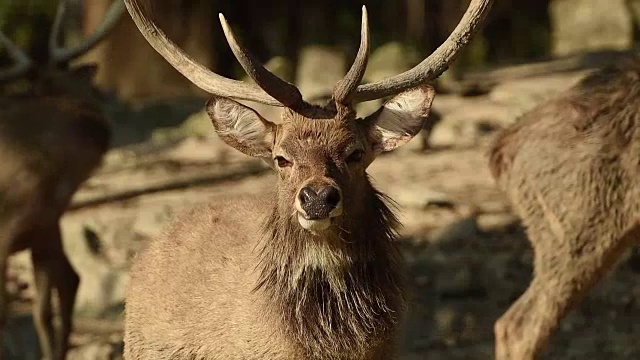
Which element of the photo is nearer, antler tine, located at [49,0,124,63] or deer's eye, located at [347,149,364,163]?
deer's eye, located at [347,149,364,163]

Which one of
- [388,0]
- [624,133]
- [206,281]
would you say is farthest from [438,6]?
[206,281]

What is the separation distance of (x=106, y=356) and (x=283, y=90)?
4191 millimetres

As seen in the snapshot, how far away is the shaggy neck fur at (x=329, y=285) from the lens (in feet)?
21.0

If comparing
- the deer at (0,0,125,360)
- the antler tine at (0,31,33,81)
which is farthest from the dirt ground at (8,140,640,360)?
the antler tine at (0,31,33,81)

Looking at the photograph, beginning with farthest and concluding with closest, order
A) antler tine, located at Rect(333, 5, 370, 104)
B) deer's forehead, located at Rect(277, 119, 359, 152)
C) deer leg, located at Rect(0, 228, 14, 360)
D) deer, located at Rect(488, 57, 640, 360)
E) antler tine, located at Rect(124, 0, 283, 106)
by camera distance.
Result: deer leg, located at Rect(0, 228, 14, 360) → deer, located at Rect(488, 57, 640, 360) → antler tine, located at Rect(124, 0, 283, 106) → antler tine, located at Rect(333, 5, 370, 104) → deer's forehead, located at Rect(277, 119, 359, 152)

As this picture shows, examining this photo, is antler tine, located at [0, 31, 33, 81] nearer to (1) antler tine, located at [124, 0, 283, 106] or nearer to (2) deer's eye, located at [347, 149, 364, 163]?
(1) antler tine, located at [124, 0, 283, 106]

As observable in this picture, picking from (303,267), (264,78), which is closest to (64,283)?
(303,267)

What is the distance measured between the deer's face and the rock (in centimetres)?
1115

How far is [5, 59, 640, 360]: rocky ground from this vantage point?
10.2 metres

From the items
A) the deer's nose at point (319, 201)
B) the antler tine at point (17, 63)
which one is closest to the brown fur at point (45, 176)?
the antler tine at point (17, 63)

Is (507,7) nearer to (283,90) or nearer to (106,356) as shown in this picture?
(106,356)

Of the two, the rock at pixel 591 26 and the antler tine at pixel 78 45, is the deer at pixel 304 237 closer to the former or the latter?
the antler tine at pixel 78 45

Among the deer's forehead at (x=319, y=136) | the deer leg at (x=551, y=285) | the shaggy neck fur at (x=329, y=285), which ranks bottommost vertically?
the deer leg at (x=551, y=285)

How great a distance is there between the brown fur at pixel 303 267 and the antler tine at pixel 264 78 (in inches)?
3.3
